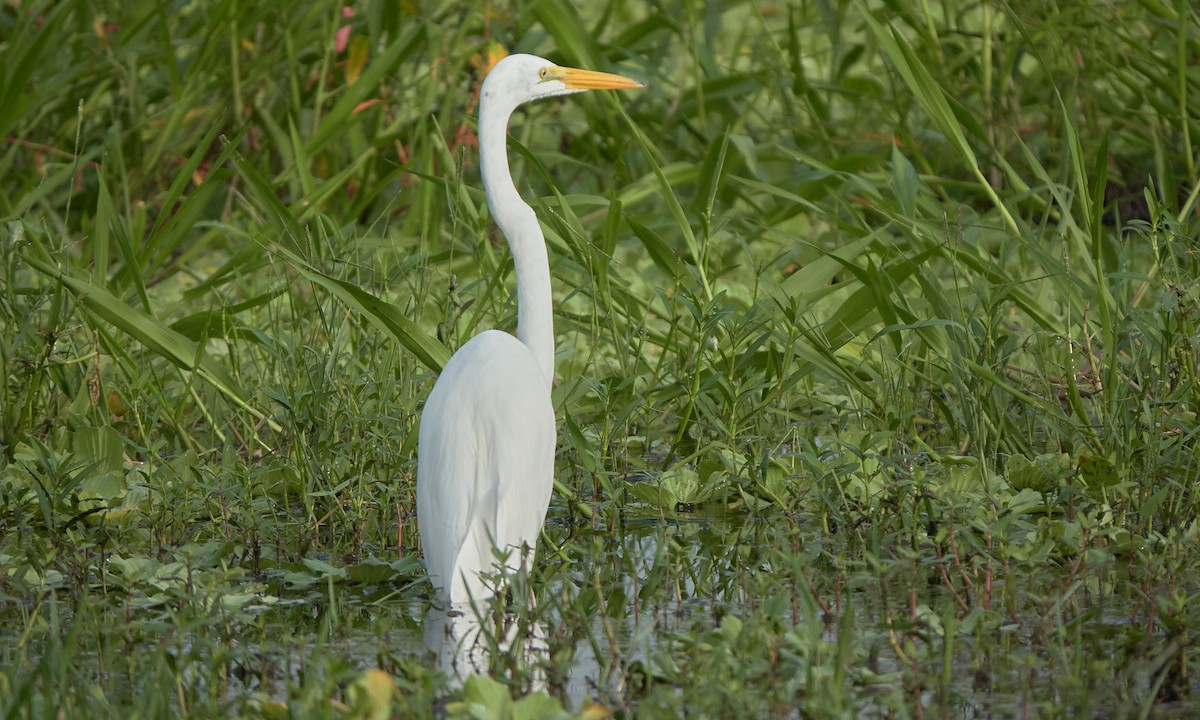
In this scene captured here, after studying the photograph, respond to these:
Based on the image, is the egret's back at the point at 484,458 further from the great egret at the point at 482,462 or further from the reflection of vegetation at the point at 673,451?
the reflection of vegetation at the point at 673,451

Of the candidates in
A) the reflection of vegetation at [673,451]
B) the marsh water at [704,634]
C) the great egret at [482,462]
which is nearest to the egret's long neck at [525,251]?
the great egret at [482,462]

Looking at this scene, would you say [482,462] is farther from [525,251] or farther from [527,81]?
[527,81]

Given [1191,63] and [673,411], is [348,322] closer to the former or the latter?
[673,411]

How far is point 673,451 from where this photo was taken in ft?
11.5

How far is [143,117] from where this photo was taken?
5473 millimetres

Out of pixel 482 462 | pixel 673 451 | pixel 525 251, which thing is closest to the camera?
pixel 482 462

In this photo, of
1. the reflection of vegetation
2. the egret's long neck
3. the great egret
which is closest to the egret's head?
the egret's long neck

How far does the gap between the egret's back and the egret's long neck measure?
16 cm

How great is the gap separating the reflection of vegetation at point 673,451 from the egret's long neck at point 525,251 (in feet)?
0.66

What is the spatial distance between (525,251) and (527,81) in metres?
0.38

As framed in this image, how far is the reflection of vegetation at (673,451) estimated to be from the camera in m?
2.30

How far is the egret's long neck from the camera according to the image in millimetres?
3031

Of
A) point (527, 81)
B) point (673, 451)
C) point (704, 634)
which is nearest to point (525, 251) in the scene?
point (527, 81)

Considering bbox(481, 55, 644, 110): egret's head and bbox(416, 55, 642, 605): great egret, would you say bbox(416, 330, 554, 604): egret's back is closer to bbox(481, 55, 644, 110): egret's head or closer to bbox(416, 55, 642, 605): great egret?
bbox(416, 55, 642, 605): great egret
